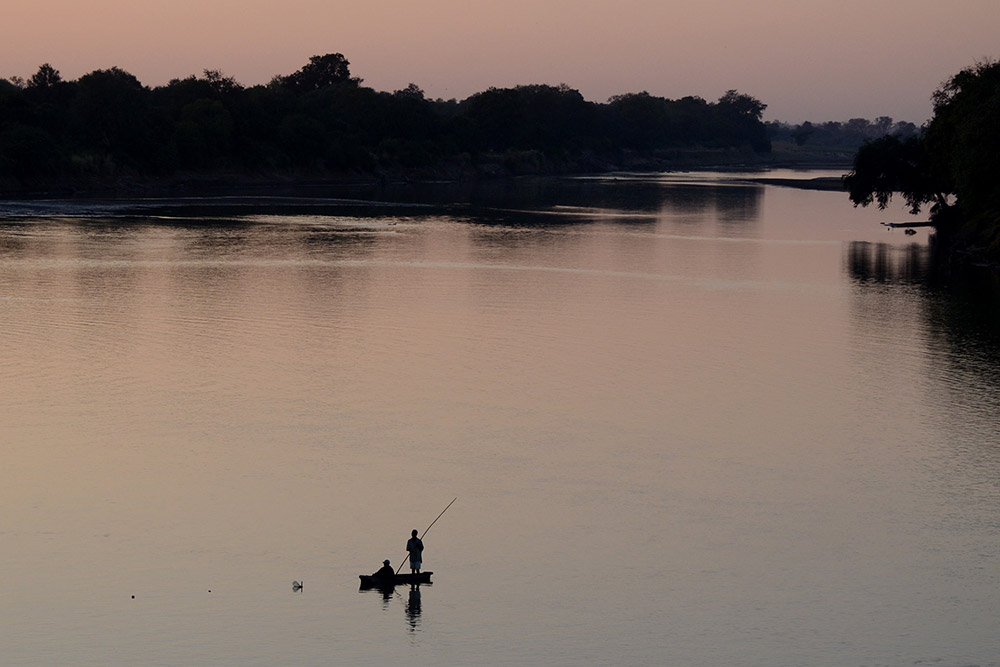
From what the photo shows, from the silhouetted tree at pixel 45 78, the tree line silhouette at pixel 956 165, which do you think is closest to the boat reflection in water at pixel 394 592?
the tree line silhouette at pixel 956 165

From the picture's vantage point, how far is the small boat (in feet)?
90.2

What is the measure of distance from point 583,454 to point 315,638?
14246mm

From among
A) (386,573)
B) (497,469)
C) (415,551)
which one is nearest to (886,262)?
(497,469)

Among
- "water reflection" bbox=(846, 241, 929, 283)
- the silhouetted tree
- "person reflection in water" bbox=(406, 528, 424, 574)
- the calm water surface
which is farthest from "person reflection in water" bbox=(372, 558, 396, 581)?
the silhouetted tree

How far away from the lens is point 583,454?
125 ft

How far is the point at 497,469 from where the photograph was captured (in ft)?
120

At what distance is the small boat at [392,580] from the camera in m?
27.5

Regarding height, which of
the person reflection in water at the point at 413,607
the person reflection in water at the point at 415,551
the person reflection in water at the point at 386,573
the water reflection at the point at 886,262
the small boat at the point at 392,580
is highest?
the water reflection at the point at 886,262

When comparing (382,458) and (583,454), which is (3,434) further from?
(583,454)

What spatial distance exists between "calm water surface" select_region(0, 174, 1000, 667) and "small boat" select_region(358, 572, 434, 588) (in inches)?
17.4

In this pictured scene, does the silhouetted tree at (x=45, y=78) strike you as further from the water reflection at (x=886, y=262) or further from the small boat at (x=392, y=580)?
the small boat at (x=392, y=580)

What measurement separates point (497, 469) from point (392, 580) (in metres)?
9.33

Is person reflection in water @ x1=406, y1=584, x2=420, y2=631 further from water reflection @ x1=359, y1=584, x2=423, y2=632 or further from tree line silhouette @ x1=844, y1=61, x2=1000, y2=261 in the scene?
tree line silhouette @ x1=844, y1=61, x2=1000, y2=261

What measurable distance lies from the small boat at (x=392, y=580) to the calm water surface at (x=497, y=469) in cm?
44
